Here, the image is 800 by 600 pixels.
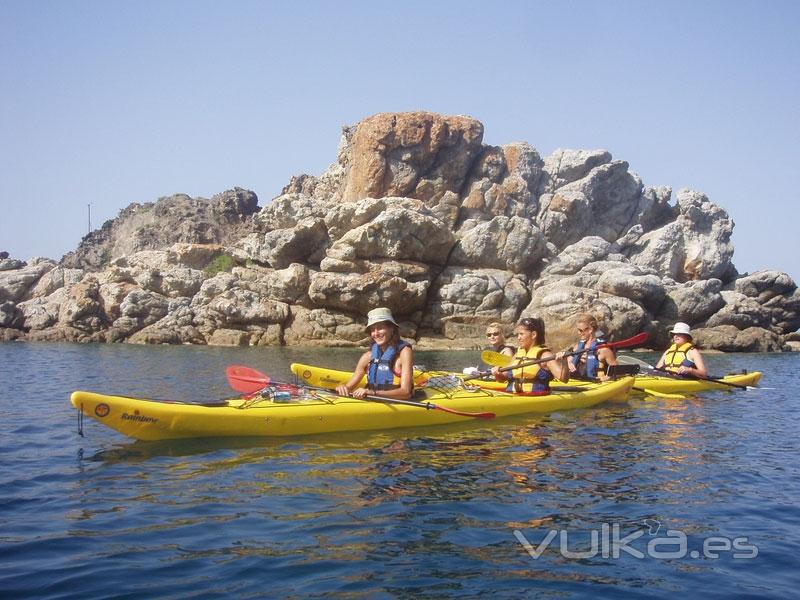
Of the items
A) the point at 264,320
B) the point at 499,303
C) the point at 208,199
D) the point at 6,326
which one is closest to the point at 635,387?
the point at 499,303

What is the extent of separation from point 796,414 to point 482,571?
9433 mm

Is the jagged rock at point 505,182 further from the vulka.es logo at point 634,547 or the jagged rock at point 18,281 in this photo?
the vulka.es logo at point 634,547

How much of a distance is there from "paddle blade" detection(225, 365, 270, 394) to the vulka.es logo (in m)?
4.84

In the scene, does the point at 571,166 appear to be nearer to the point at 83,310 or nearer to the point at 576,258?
the point at 576,258

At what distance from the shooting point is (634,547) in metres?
5.05

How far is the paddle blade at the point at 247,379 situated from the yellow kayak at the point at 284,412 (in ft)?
1.60

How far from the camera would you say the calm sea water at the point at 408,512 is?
440cm

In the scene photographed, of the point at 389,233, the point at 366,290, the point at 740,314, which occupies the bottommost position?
the point at 740,314

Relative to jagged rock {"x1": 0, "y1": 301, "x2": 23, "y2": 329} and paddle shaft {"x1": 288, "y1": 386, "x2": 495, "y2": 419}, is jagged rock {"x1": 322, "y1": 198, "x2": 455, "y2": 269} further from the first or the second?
paddle shaft {"x1": 288, "y1": 386, "x2": 495, "y2": 419}

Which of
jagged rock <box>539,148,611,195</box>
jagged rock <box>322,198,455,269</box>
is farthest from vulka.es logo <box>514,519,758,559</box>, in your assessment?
jagged rock <box>539,148,611,195</box>

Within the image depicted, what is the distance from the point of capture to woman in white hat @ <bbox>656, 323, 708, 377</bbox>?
14.2 metres

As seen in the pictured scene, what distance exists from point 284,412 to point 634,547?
4.66 metres

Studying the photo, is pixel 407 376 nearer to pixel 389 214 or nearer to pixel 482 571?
pixel 482 571

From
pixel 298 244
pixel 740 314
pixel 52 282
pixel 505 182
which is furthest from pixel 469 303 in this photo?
pixel 52 282
